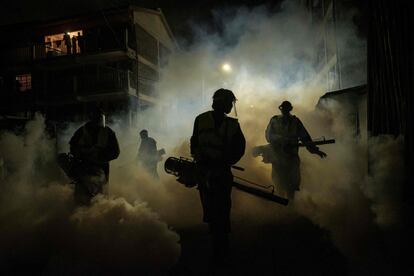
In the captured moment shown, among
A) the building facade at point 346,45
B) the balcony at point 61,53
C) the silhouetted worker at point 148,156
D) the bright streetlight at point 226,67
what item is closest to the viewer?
the silhouetted worker at point 148,156

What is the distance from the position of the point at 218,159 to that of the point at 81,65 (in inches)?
852

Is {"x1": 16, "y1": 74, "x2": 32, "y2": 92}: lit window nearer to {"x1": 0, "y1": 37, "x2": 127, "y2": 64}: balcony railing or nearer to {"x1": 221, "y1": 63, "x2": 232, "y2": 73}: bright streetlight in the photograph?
{"x1": 0, "y1": 37, "x2": 127, "y2": 64}: balcony railing

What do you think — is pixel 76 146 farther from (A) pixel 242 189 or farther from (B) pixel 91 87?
(B) pixel 91 87

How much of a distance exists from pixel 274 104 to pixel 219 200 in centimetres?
1431

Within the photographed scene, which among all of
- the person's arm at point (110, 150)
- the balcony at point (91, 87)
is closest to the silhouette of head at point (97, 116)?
the person's arm at point (110, 150)

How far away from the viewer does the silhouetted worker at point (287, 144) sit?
7680mm

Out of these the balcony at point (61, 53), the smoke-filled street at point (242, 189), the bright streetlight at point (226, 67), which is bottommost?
the smoke-filled street at point (242, 189)

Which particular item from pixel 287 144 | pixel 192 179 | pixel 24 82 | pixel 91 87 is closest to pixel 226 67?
pixel 91 87

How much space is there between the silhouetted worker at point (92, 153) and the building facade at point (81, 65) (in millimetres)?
17017

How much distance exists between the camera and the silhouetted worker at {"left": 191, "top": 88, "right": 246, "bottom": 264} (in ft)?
14.9

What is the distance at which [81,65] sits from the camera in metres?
24.3

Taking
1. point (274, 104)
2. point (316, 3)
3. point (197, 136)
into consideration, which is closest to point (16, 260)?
point (197, 136)

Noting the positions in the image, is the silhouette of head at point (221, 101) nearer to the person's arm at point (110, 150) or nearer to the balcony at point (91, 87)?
the person's arm at point (110, 150)

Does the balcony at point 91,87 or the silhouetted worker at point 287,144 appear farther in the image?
the balcony at point 91,87
